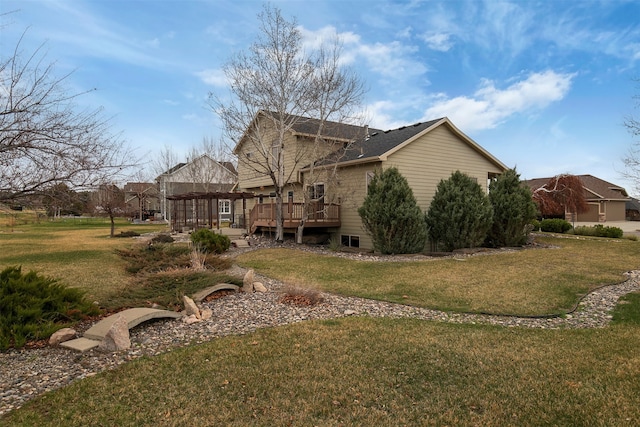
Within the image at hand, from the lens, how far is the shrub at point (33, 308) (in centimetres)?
488

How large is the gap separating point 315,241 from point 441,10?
10510 mm

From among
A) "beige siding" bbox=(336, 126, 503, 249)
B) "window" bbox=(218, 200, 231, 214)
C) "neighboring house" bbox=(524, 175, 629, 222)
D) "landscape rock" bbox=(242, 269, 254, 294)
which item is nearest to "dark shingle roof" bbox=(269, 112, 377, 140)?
"beige siding" bbox=(336, 126, 503, 249)

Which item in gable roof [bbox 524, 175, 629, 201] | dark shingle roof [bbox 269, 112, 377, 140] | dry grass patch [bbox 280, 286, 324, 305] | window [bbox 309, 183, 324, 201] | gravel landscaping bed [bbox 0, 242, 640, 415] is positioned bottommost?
gravel landscaping bed [bbox 0, 242, 640, 415]

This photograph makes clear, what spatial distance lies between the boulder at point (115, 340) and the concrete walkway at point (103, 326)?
14 centimetres

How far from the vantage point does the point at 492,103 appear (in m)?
16.0

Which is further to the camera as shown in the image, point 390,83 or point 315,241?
point 315,241

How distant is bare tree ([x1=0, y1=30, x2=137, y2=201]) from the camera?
4742 millimetres

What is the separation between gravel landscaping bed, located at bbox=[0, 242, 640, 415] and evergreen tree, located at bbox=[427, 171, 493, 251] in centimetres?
607

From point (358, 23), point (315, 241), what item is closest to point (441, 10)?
point (358, 23)

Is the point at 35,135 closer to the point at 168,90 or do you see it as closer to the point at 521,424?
the point at 521,424

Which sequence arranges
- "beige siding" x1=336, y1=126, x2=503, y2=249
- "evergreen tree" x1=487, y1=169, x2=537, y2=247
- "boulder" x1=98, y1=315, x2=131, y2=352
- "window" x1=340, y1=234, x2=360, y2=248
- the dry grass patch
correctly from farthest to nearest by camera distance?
"window" x1=340, y1=234, x2=360, y2=248
"beige siding" x1=336, y1=126, x2=503, y2=249
"evergreen tree" x1=487, y1=169, x2=537, y2=247
the dry grass patch
"boulder" x1=98, y1=315, x2=131, y2=352

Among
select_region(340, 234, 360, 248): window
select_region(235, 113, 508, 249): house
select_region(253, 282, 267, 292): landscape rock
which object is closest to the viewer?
select_region(253, 282, 267, 292): landscape rock

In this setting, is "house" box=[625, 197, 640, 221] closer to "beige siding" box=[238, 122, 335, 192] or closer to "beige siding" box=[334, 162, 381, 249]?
"beige siding" box=[334, 162, 381, 249]

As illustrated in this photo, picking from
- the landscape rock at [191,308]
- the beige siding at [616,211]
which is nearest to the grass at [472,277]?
the landscape rock at [191,308]
